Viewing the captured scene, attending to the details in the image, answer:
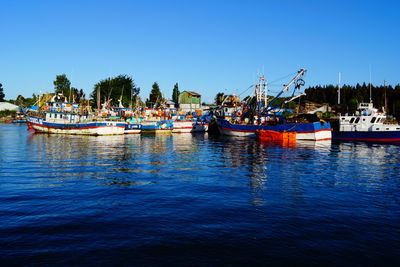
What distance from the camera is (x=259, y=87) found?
212 feet

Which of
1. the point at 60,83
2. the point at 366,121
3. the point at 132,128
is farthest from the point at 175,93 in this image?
the point at 366,121

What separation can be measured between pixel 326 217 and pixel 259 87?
184 feet

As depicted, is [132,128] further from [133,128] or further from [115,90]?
[115,90]

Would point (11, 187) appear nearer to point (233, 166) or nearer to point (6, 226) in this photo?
point (6, 226)

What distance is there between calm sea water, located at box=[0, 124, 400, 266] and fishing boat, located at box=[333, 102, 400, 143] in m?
37.0

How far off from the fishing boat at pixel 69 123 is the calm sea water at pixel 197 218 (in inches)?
1574

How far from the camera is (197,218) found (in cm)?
1052

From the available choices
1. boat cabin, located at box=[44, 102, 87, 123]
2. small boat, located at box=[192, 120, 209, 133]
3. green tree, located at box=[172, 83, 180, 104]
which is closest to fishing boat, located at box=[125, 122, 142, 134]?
boat cabin, located at box=[44, 102, 87, 123]

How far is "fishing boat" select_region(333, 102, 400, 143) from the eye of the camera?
5066 centimetres

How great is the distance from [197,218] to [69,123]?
58.4 m

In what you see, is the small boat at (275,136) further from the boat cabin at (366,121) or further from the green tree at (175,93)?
the green tree at (175,93)

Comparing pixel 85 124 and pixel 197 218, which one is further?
pixel 85 124

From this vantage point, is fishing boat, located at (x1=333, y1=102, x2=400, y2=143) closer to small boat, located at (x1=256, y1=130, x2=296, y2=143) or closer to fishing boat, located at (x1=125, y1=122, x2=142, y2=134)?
small boat, located at (x1=256, y1=130, x2=296, y2=143)

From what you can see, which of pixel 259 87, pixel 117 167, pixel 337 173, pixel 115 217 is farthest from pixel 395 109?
pixel 115 217
